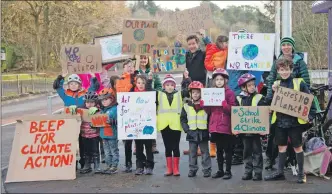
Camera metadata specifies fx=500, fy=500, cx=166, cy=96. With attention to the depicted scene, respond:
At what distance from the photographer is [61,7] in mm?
37938

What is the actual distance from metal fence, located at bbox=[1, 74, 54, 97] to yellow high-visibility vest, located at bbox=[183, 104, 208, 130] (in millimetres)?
21054

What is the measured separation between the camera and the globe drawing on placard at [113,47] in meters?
9.05

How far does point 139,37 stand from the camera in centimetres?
853

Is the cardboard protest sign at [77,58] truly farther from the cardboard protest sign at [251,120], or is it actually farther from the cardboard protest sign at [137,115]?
the cardboard protest sign at [251,120]

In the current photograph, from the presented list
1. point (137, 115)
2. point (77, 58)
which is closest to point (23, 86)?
point (77, 58)

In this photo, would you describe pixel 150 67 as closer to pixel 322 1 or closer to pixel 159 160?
pixel 159 160

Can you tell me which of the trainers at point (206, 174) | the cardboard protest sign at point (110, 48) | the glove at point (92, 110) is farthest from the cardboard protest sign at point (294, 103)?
the cardboard protest sign at point (110, 48)

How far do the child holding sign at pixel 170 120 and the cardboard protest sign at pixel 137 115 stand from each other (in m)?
0.13

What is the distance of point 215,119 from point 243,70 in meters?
1.31

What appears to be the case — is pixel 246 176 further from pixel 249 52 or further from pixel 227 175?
pixel 249 52

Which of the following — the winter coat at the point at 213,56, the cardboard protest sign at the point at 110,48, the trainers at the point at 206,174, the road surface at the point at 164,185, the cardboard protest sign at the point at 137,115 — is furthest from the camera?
the cardboard protest sign at the point at 110,48

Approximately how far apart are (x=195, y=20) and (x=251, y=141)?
9.41ft

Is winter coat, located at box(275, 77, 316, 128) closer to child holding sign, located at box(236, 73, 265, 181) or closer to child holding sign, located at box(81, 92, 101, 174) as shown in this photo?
child holding sign, located at box(236, 73, 265, 181)

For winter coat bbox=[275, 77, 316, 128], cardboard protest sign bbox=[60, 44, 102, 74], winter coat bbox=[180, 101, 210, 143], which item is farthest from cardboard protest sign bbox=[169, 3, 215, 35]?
winter coat bbox=[275, 77, 316, 128]
